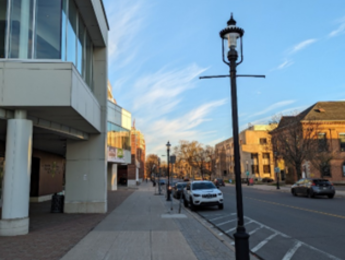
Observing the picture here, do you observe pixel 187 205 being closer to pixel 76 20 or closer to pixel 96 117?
pixel 96 117

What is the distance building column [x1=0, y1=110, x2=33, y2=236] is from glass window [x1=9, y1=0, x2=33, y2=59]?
1848 mm

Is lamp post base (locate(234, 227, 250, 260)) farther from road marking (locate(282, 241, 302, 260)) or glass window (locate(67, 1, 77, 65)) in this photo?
glass window (locate(67, 1, 77, 65))

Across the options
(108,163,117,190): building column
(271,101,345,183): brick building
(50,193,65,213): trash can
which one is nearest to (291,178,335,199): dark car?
(50,193,65,213): trash can

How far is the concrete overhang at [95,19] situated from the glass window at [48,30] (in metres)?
2.52

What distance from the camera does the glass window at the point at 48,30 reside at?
384 inches

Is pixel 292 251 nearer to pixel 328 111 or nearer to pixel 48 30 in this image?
pixel 48 30

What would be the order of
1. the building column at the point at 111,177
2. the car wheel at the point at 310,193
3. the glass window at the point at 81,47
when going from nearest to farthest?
the glass window at the point at 81,47, the car wheel at the point at 310,193, the building column at the point at 111,177

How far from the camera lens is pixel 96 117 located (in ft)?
46.3

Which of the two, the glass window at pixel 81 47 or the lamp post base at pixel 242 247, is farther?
the glass window at pixel 81 47

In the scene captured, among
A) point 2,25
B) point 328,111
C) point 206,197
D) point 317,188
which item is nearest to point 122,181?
point 328,111

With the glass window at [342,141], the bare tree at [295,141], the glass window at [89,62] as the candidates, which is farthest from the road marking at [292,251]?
the glass window at [342,141]

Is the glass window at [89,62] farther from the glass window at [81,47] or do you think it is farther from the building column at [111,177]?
the building column at [111,177]

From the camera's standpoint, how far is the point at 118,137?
4059 centimetres

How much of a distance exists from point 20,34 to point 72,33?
109 inches
